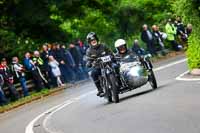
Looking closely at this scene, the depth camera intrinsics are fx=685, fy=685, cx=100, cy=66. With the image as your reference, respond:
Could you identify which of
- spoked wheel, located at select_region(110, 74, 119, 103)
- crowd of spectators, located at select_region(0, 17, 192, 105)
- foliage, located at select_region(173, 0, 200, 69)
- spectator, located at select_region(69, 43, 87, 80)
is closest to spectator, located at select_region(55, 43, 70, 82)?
crowd of spectators, located at select_region(0, 17, 192, 105)

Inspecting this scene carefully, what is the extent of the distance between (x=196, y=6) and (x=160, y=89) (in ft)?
12.2

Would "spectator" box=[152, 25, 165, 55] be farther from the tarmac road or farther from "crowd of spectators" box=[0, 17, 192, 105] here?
the tarmac road

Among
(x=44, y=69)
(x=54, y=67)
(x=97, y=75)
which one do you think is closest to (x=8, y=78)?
(x=44, y=69)

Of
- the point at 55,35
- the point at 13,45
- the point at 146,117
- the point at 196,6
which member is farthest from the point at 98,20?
the point at 146,117

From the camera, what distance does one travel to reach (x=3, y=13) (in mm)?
37250

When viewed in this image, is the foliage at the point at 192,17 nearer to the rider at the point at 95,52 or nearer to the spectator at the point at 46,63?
the rider at the point at 95,52

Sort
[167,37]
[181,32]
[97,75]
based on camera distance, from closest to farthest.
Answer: [97,75] < [167,37] < [181,32]

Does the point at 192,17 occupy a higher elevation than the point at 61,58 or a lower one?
higher

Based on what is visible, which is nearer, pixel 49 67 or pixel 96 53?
pixel 96 53

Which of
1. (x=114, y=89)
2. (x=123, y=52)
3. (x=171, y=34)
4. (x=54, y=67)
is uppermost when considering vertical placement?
(x=123, y=52)

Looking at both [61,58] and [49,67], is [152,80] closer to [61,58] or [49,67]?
[49,67]

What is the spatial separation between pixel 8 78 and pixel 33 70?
2.55m

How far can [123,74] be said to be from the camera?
19.1m

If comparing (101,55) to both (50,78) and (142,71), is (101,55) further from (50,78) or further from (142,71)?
(50,78)
